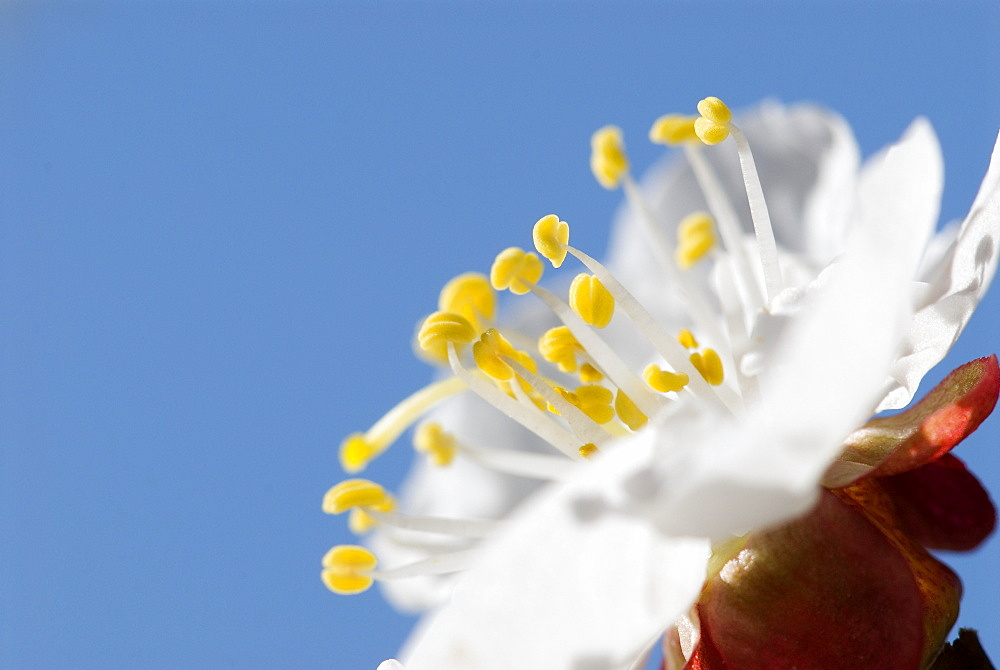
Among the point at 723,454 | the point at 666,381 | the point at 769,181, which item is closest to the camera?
the point at 723,454

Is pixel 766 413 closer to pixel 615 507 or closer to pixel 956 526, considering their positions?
pixel 615 507

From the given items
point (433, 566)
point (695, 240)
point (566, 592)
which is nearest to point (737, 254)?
point (695, 240)

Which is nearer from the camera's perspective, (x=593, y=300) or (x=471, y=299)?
(x=593, y=300)

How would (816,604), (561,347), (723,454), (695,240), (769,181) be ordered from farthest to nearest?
1. (769,181)
2. (695,240)
3. (561,347)
4. (816,604)
5. (723,454)

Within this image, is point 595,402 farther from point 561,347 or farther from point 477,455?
point 477,455

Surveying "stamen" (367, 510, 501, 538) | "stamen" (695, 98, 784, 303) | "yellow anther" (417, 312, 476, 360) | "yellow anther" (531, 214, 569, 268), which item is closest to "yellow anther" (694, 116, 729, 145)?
"stamen" (695, 98, 784, 303)

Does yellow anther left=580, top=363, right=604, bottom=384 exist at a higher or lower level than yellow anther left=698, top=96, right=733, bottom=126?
lower

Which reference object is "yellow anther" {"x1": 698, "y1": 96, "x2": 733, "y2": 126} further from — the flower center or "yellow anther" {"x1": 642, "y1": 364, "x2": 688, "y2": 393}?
"yellow anther" {"x1": 642, "y1": 364, "x2": 688, "y2": 393}
